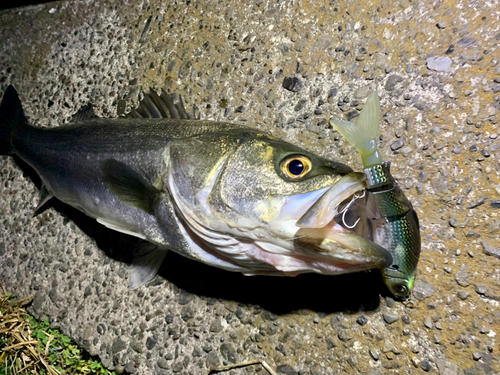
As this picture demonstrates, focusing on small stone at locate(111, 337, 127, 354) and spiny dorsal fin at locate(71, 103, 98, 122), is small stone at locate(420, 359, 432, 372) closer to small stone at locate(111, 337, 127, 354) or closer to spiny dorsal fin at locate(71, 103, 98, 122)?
small stone at locate(111, 337, 127, 354)

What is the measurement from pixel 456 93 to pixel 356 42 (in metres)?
0.69

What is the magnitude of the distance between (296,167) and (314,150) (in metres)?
0.78

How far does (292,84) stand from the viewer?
255 centimetres

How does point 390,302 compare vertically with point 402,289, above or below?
below

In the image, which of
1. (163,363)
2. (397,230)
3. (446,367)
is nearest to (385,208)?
(397,230)

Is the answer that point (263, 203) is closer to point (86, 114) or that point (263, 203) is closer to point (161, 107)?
point (161, 107)

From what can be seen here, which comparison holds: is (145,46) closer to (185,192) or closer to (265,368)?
(185,192)

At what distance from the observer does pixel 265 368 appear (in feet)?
7.60

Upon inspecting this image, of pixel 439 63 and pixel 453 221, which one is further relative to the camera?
pixel 439 63

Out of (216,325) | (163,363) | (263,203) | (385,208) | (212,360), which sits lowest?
(163,363)

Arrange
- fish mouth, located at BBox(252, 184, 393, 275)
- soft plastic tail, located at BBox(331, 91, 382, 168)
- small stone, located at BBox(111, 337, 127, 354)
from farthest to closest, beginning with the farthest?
small stone, located at BBox(111, 337, 127, 354) < soft plastic tail, located at BBox(331, 91, 382, 168) < fish mouth, located at BBox(252, 184, 393, 275)

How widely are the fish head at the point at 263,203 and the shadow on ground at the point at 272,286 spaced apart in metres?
0.49

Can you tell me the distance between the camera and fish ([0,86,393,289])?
159 cm

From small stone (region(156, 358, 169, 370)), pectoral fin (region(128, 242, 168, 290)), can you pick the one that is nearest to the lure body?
pectoral fin (region(128, 242, 168, 290))
